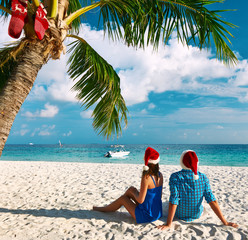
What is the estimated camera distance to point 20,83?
2.49m

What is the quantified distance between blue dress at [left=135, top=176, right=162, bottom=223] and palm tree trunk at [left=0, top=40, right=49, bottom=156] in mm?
1808

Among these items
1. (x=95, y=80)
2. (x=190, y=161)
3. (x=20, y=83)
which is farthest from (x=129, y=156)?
(x=20, y=83)

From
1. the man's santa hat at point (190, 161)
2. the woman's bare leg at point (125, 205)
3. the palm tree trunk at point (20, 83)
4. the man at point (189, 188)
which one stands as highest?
the palm tree trunk at point (20, 83)

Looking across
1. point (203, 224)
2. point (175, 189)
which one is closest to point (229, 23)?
point (175, 189)

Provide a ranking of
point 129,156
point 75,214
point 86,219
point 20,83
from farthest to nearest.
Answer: point 129,156
point 75,214
point 86,219
point 20,83

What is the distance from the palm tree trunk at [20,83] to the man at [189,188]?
1963 mm

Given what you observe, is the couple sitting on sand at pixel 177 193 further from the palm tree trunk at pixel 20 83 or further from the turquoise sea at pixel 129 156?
the turquoise sea at pixel 129 156

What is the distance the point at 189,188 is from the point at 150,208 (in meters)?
0.59

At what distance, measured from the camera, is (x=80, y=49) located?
14.9 ft

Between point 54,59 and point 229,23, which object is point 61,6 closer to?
point 54,59

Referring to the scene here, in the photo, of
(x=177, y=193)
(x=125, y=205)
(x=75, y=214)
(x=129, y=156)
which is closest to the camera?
(x=177, y=193)

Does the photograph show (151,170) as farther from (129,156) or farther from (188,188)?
(129,156)

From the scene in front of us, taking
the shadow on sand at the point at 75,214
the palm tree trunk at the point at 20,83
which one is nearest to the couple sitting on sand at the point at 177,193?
the shadow on sand at the point at 75,214

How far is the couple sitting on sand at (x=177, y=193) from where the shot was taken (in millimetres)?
2615
